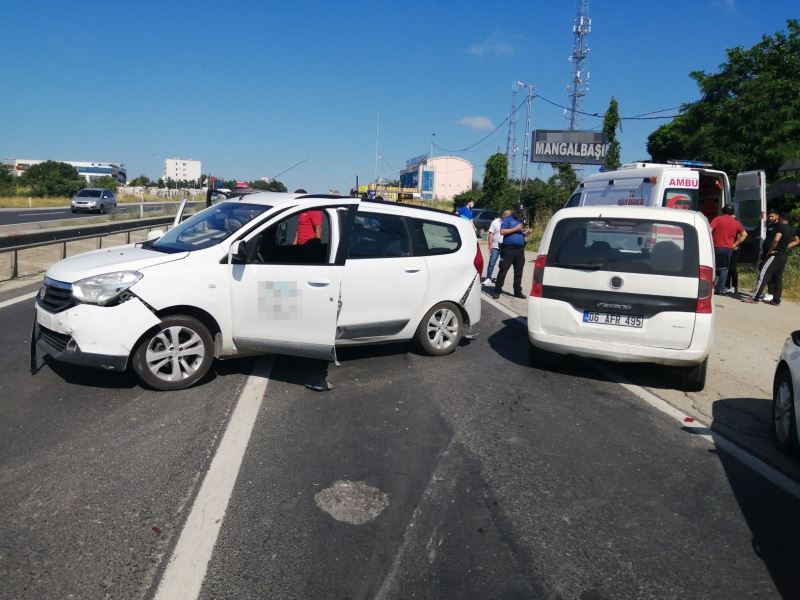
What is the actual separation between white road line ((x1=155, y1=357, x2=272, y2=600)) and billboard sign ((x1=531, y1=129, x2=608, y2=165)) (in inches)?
1541

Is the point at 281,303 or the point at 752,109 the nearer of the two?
the point at 281,303

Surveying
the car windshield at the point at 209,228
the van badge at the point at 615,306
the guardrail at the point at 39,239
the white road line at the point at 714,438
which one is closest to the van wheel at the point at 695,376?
A: the white road line at the point at 714,438

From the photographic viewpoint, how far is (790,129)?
24.8m

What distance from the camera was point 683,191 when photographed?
41.6ft

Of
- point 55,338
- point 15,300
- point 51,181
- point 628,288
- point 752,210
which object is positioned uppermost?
point 51,181

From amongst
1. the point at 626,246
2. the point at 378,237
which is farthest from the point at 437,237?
the point at 626,246

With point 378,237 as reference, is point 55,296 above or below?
below

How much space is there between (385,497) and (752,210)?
1388 cm

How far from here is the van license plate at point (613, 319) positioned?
6.39 meters

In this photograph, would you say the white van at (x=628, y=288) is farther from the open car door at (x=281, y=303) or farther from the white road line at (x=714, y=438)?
the open car door at (x=281, y=303)


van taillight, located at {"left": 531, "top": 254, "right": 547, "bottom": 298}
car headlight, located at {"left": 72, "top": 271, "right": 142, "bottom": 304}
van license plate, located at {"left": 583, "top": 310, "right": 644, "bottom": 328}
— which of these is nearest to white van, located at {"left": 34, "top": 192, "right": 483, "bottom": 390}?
car headlight, located at {"left": 72, "top": 271, "right": 142, "bottom": 304}

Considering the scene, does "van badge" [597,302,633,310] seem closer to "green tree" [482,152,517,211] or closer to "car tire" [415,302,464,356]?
"car tire" [415,302,464,356]

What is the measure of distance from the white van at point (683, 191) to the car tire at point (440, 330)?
264 inches

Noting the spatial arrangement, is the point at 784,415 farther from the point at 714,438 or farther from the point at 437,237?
the point at 437,237
